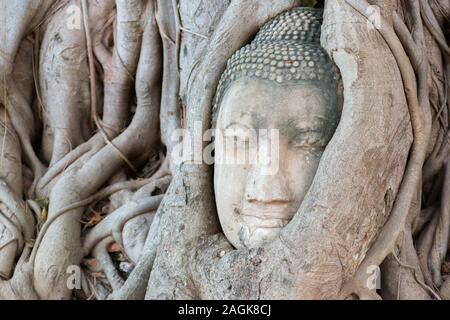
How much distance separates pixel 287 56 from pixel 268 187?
0.32m

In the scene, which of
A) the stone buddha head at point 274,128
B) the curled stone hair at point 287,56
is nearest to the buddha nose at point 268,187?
the stone buddha head at point 274,128

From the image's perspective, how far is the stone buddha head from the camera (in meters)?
1.81

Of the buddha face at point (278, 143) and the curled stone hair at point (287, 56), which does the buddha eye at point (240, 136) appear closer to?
the buddha face at point (278, 143)

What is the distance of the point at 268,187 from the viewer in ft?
5.87

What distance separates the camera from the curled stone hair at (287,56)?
6.05 ft

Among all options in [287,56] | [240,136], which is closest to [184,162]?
[240,136]

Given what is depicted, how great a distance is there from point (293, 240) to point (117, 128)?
1103 mm

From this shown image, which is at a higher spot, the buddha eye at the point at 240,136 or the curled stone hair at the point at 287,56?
the curled stone hair at the point at 287,56

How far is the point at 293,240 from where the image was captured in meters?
1.72

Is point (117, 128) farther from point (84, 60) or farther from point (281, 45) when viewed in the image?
point (281, 45)

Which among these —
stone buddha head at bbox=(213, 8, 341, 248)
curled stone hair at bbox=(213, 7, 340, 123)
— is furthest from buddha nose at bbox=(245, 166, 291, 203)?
curled stone hair at bbox=(213, 7, 340, 123)

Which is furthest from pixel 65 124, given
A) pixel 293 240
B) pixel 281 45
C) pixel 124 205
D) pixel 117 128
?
pixel 293 240

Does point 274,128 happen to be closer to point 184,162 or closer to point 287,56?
point 287,56

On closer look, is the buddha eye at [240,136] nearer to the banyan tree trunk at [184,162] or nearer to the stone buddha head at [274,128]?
the stone buddha head at [274,128]
